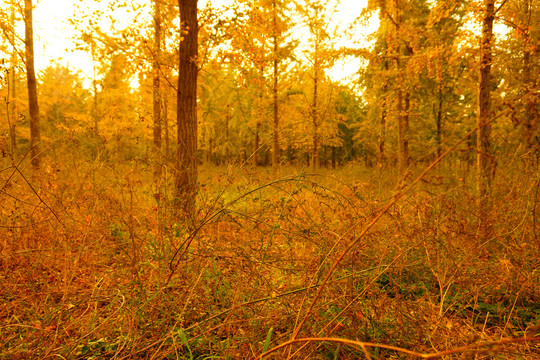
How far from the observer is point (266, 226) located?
347 centimetres

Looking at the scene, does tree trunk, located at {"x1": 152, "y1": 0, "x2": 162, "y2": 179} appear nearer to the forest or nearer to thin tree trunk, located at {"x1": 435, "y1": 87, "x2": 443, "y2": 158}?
the forest

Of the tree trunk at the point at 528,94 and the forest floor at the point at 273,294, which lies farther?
the forest floor at the point at 273,294

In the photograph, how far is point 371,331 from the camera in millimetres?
1997

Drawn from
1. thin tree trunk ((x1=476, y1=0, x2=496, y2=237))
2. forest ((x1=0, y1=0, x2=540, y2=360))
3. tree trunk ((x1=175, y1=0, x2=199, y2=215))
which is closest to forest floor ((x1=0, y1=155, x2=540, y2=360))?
forest ((x1=0, y1=0, x2=540, y2=360))

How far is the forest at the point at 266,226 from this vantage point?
1.94 metres

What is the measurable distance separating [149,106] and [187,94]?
9.17m

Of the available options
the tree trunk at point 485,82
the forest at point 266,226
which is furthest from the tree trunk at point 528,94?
the tree trunk at point 485,82

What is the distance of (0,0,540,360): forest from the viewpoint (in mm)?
1937

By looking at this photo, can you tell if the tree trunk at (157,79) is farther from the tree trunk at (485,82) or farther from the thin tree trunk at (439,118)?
the thin tree trunk at (439,118)

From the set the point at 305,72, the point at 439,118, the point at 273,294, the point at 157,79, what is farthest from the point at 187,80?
the point at 439,118

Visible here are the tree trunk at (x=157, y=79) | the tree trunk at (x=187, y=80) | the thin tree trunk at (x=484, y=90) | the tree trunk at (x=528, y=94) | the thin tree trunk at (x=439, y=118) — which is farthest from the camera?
the thin tree trunk at (x=439, y=118)

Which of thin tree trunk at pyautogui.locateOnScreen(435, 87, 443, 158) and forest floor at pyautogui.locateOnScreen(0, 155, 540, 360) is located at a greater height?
thin tree trunk at pyautogui.locateOnScreen(435, 87, 443, 158)

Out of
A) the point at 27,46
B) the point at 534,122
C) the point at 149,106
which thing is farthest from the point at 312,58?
the point at 534,122

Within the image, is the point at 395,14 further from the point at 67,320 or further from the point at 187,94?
the point at 67,320
